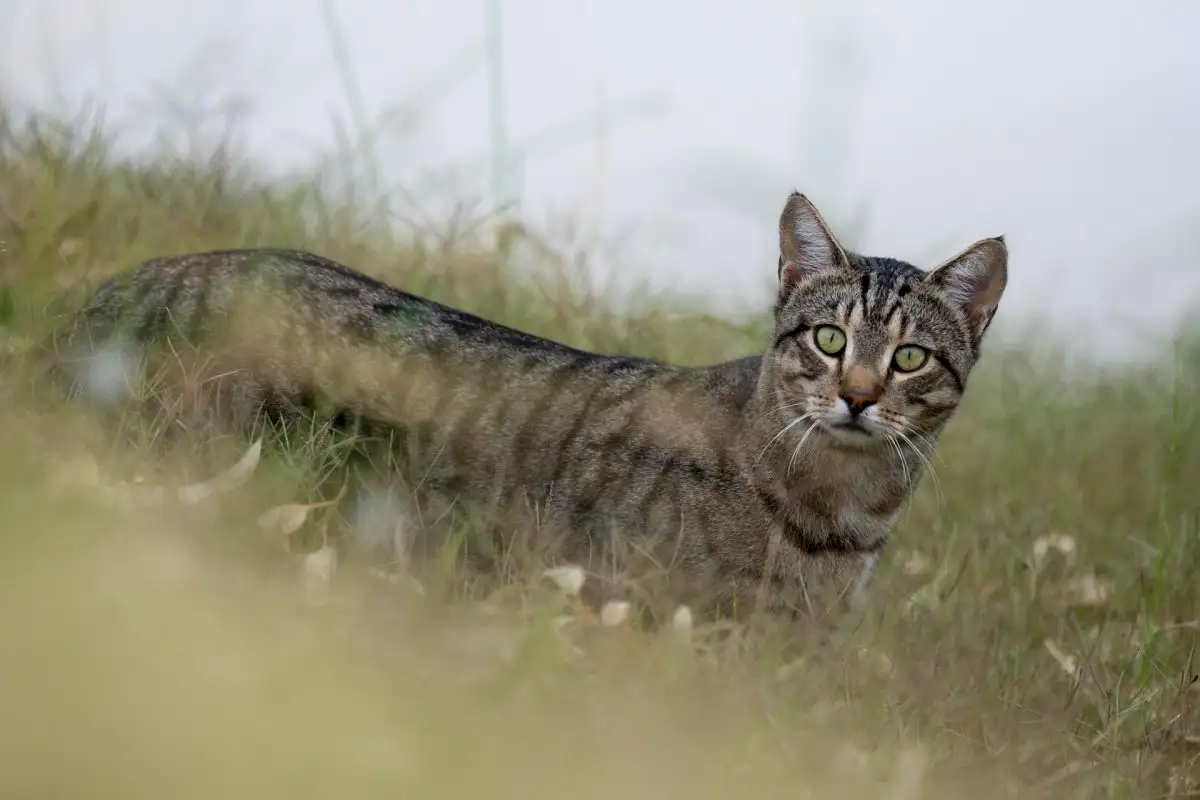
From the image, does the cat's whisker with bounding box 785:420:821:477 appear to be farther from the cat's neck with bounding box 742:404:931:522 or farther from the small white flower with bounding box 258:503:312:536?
the small white flower with bounding box 258:503:312:536

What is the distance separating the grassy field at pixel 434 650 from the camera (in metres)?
2.42

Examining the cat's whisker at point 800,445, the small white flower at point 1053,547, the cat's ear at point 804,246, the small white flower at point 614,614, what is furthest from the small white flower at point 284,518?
the small white flower at point 1053,547

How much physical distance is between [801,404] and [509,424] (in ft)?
3.49

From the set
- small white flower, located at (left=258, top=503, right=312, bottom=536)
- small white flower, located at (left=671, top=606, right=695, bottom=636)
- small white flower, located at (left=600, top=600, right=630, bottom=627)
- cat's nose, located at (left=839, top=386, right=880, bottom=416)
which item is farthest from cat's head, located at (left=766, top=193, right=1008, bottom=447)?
small white flower, located at (left=258, top=503, right=312, bottom=536)

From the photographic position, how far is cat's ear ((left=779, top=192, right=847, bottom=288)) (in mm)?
4957

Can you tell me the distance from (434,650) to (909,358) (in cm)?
232

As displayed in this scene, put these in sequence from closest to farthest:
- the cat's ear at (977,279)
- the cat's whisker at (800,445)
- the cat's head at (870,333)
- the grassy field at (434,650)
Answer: the grassy field at (434,650), the cat's whisker at (800,445), the cat's head at (870,333), the cat's ear at (977,279)

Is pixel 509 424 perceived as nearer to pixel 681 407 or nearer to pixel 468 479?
pixel 468 479

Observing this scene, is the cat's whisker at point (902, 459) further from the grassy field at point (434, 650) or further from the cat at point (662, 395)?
the grassy field at point (434, 650)

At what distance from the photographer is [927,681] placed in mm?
3885

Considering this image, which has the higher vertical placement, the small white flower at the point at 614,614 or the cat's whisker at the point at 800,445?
the cat's whisker at the point at 800,445

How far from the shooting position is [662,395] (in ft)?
16.8

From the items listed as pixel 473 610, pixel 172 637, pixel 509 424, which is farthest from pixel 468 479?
pixel 172 637

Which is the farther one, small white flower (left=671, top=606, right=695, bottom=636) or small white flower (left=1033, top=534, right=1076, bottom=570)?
small white flower (left=1033, top=534, right=1076, bottom=570)
